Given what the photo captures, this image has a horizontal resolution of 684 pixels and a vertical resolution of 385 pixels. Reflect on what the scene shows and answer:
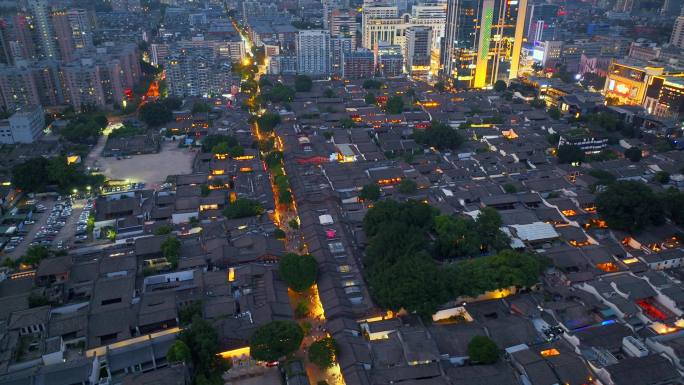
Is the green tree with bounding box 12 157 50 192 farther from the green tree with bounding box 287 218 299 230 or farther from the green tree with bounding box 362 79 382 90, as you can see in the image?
the green tree with bounding box 362 79 382 90

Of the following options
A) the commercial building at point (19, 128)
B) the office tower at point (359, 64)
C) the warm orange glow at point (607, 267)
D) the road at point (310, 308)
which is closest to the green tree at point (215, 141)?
the road at point (310, 308)

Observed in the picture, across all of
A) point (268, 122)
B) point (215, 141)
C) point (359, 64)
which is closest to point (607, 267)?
point (215, 141)

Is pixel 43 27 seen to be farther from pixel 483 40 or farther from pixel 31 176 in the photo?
pixel 483 40

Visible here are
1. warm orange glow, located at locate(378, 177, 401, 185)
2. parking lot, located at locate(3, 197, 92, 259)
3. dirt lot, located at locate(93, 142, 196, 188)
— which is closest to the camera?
parking lot, located at locate(3, 197, 92, 259)

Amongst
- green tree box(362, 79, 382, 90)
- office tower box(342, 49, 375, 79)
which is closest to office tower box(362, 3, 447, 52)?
office tower box(342, 49, 375, 79)

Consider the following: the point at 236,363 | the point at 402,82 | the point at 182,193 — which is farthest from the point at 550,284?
the point at 402,82

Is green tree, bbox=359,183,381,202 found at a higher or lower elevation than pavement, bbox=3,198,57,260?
higher

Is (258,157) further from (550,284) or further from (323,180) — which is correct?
(550,284)
